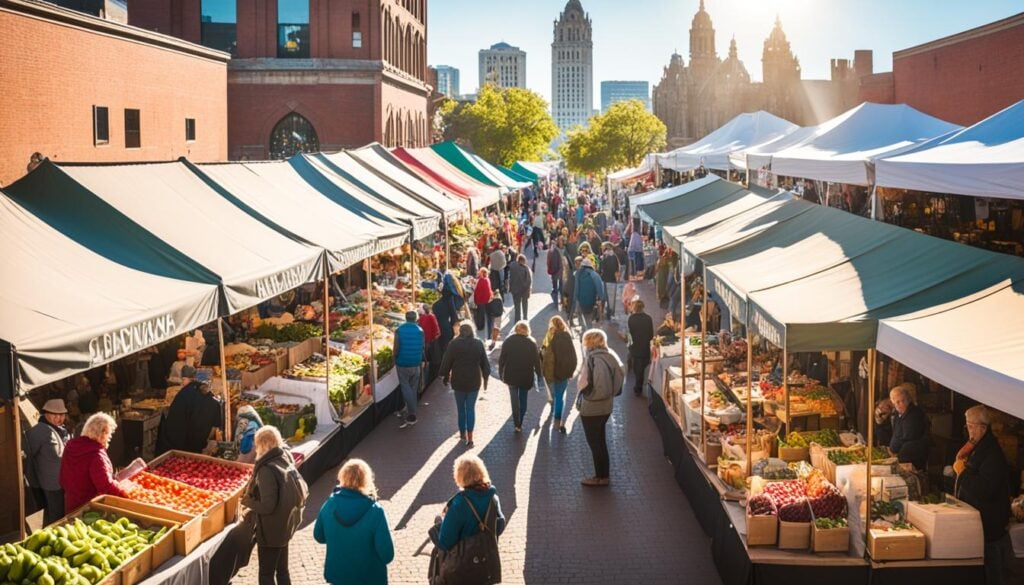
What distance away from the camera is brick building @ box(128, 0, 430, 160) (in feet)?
136

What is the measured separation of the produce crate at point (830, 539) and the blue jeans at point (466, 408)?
18.4 ft

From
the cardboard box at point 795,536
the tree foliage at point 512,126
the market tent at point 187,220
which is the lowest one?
the cardboard box at point 795,536

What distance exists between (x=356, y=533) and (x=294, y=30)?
3902 cm

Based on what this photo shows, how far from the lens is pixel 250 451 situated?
923 centimetres

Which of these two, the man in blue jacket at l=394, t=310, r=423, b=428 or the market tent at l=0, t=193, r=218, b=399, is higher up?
the market tent at l=0, t=193, r=218, b=399

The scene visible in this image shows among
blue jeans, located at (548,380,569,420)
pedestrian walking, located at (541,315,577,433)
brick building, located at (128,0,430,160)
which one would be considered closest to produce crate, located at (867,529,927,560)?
pedestrian walking, located at (541,315,577,433)

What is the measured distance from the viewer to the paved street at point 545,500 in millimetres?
8633

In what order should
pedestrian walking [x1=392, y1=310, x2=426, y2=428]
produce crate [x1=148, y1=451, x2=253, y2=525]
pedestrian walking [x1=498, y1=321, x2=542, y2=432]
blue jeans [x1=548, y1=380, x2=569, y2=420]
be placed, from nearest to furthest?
produce crate [x1=148, y1=451, x2=253, y2=525]
pedestrian walking [x1=498, y1=321, x2=542, y2=432]
blue jeans [x1=548, y1=380, x2=569, y2=420]
pedestrian walking [x1=392, y1=310, x2=426, y2=428]

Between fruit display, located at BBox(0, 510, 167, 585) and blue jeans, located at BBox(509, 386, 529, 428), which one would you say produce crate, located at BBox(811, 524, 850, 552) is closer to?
fruit display, located at BBox(0, 510, 167, 585)

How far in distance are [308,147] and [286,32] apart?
492 centimetres

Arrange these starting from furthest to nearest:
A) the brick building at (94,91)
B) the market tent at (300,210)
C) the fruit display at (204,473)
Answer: the brick building at (94,91) → the market tent at (300,210) → the fruit display at (204,473)

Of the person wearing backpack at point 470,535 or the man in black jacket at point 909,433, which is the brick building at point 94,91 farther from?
the man in black jacket at point 909,433

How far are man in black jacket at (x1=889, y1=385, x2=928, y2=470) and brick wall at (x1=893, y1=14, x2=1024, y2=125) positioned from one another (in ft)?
85.5

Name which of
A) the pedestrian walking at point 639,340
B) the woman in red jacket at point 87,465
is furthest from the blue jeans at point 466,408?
the woman in red jacket at point 87,465
